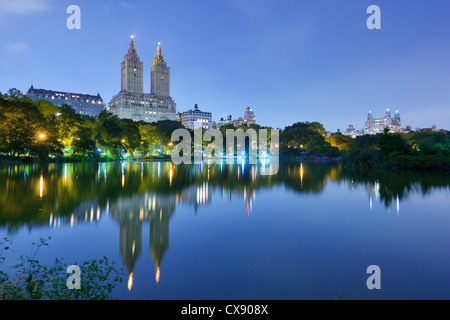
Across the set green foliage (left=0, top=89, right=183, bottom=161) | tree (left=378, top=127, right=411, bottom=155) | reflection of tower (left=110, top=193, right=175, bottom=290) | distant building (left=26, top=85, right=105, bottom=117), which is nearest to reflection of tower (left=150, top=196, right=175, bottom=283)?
reflection of tower (left=110, top=193, right=175, bottom=290)

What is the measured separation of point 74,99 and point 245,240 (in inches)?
7566

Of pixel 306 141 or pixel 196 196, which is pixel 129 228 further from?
pixel 306 141

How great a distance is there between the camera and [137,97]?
181000 millimetres

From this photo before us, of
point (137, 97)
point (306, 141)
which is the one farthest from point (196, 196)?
point (137, 97)

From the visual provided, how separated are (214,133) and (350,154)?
6831 cm

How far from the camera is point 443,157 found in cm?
3494

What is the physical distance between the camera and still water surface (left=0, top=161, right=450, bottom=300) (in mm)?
5488

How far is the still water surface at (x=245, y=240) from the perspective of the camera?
5.49 m

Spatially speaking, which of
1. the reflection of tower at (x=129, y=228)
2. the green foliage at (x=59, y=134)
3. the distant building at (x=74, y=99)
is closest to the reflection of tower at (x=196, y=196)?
the reflection of tower at (x=129, y=228)

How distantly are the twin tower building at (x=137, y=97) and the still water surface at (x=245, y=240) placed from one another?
171615 mm

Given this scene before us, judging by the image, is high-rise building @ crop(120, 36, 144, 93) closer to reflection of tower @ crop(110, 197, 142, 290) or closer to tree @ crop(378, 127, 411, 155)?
tree @ crop(378, 127, 411, 155)
